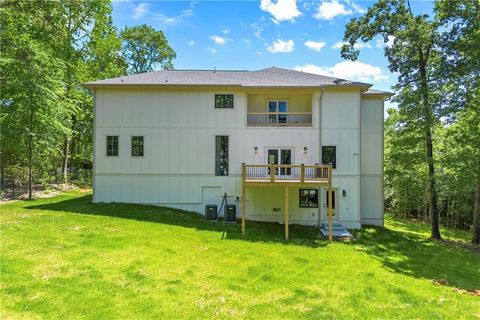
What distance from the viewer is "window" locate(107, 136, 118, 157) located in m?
14.2

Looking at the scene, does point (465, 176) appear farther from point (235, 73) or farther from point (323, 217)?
point (235, 73)

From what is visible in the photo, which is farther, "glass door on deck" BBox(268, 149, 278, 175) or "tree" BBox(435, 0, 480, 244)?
"glass door on deck" BBox(268, 149, 278, 175)

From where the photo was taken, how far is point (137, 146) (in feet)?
46.5

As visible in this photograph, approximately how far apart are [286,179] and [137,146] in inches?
292

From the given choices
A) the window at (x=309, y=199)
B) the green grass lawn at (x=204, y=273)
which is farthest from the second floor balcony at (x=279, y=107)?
the green grass lawn at (x=204, y=273)

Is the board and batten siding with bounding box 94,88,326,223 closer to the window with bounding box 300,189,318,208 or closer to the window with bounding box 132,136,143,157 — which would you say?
the window with bounding box 132,136,143,157

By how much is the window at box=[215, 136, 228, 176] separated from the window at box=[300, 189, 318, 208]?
3.94 m

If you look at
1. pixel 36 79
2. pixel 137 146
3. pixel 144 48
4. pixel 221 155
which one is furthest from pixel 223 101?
pixel 144 48

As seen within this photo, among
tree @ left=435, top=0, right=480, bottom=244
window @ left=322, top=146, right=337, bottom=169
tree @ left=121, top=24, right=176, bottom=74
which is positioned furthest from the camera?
tree @ left=121, top=24, right=176, bottom=74

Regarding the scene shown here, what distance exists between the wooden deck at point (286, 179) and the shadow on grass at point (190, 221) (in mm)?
587

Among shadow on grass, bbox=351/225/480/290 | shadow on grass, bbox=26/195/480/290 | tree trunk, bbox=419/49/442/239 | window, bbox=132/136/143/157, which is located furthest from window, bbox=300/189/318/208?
window, bbox=132/136/143/157

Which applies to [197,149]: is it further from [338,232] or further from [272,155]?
[338,232]

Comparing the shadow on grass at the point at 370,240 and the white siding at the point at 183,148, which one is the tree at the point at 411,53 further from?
the white siding at the point at 183,148

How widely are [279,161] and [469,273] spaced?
8123mm
